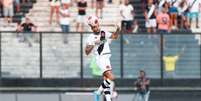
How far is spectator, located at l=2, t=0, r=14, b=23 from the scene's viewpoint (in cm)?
2916

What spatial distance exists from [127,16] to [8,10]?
3881mm

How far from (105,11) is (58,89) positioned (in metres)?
4.41

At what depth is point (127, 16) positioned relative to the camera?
2864cm

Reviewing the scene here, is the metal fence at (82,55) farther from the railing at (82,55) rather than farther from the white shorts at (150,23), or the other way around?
the white shorts at (150,23)

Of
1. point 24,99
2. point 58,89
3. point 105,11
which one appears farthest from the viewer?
point 105,11

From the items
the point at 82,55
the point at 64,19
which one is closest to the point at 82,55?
the point at 82,55

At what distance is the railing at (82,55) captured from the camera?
87.6ft

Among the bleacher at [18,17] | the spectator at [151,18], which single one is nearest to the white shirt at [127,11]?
the spectator at [151,18]

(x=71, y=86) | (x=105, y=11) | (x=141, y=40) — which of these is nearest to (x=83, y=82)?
(x=71, y=86)

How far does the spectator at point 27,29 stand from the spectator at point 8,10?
92 centimetres

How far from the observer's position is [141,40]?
87.8ft

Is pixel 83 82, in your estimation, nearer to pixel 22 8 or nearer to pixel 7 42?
pixel 7 42

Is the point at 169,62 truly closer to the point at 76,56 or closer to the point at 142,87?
the point at 76,56

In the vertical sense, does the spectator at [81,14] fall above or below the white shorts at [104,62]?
above
